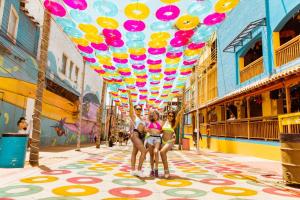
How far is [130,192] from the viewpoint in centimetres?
403

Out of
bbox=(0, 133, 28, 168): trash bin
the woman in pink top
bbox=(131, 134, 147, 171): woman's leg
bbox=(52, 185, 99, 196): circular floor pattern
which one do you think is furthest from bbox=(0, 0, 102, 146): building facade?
bbox=(52, 185, 99, 196): circular floor pattern

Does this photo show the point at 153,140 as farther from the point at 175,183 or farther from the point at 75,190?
the point at 75,190

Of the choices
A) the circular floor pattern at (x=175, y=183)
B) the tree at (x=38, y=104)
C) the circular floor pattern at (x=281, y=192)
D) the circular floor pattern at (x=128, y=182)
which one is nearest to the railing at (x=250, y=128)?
the circular floor pattern at (x=281, y=192)

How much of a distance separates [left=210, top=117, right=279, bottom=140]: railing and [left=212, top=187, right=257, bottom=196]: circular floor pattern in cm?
746

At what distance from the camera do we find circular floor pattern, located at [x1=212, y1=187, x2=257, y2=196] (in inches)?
165

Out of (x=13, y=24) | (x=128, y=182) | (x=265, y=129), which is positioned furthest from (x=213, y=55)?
(x=128, y=182)

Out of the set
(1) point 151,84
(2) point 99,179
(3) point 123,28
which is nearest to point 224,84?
(1) point 151,84

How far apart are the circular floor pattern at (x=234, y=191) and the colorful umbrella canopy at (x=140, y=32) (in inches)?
200

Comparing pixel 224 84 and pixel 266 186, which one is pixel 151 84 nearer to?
pixel 224 84

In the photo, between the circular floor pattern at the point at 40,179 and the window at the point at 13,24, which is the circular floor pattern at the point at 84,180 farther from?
the window at the point at 13,24

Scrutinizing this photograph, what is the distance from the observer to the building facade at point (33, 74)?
409 inches

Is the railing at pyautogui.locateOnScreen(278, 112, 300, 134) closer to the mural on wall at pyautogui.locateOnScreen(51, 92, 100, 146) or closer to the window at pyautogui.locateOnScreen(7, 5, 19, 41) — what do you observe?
the window at pyautogui.locateOnScreen(7, 5, 19, 41)

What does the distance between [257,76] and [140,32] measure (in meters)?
8.54

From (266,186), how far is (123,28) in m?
6.47
